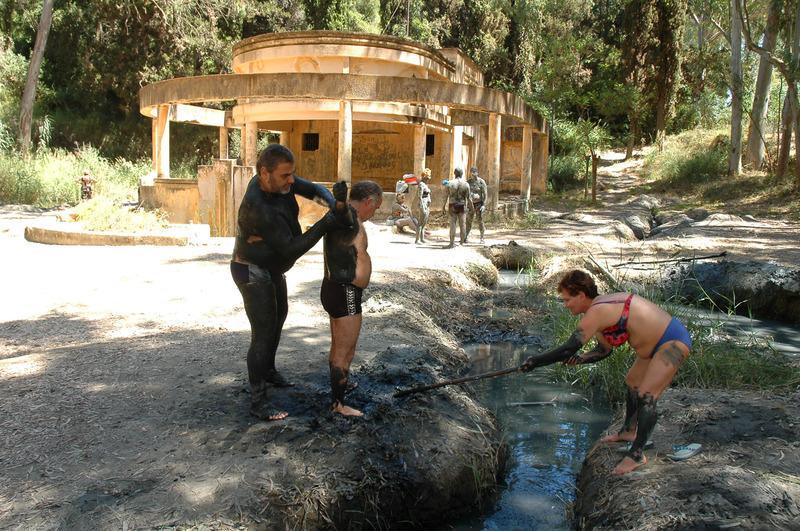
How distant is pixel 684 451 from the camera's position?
161 inches

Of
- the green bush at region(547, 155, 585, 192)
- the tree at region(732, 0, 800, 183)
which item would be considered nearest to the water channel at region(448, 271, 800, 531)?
the tree at region(732, 0, 800, 183)

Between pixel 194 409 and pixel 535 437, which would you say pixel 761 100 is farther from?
pixel 194 409

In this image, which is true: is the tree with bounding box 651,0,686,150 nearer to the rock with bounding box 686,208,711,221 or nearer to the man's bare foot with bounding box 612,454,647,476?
the rock with bounding box 686,208,711,221

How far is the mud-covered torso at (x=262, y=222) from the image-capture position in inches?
157

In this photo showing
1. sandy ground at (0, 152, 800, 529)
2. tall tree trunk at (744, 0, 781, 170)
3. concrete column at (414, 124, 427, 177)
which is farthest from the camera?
tall tree trunk at (744, 0, 781, 170)

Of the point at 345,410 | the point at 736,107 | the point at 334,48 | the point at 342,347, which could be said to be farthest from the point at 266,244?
the point at 736,107

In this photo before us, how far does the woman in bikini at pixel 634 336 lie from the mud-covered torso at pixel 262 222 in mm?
1594

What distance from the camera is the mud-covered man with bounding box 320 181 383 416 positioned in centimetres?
411

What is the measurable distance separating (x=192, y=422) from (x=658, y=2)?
3073 cm

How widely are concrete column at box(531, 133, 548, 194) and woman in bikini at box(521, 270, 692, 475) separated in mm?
23292

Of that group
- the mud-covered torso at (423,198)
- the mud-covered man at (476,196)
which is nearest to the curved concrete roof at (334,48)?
the mud-covered torso at (423,198)

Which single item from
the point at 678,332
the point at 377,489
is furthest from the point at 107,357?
the point at 678,332

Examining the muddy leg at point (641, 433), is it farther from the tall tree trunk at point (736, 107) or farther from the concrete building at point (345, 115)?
the tall tree trunk at point (736, 107)

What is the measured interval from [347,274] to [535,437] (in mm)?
2374
